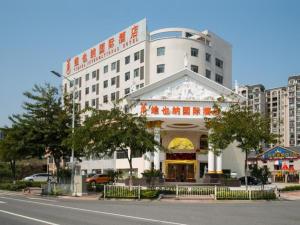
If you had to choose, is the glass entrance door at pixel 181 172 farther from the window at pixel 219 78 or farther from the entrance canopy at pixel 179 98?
the window at pixel 219 78

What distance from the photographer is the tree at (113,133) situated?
31031mm

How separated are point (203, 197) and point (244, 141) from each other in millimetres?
5219

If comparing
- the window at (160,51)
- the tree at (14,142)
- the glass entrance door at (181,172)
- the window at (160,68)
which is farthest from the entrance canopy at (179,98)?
the window at (160,51)

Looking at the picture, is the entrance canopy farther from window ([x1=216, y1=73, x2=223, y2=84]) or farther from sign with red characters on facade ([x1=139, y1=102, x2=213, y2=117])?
window ([x1=216, y1=73, x2=223, y2=84])

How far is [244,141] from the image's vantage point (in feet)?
107

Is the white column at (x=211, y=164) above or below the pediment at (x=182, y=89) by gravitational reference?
below

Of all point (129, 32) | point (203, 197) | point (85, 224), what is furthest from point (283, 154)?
point (85, 224)

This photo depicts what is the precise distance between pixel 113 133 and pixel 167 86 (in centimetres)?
1788

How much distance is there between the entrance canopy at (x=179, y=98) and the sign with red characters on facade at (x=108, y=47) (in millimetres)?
17013

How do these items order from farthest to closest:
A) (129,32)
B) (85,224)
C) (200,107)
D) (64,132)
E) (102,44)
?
(102,44) → (129,32) → (200,107) → (64,132) → (85,224)

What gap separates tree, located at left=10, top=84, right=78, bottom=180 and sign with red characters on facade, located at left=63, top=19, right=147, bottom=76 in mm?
27025

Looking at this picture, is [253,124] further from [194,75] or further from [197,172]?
[197,172]

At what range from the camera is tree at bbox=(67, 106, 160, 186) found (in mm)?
31031

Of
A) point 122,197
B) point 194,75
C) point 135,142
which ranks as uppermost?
point 194,75
